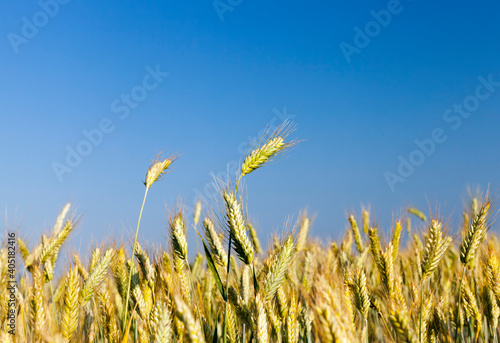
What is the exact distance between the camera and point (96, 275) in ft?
8.32

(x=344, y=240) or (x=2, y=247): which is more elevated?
(x=344, y=240)

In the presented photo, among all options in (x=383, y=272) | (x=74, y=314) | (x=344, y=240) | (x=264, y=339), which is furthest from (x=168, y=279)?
(x=344, y=240)

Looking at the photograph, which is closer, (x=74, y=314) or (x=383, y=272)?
(x=74, y=314)

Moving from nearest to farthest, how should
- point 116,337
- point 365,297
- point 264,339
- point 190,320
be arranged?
point 190,320
point 264,339
point 116,337
point 365,297

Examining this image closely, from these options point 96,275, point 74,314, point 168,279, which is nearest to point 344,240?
point 168,279

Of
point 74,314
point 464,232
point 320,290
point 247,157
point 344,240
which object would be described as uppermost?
point 344,240

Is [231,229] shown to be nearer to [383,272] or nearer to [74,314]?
[74,314]

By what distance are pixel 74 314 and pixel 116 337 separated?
312 millimetres

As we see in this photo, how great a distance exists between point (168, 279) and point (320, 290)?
1.55 m

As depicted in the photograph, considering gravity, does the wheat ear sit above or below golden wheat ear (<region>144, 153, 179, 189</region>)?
below

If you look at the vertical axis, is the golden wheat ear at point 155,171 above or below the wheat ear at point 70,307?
above

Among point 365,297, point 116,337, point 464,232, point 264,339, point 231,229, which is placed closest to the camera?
point 264,339

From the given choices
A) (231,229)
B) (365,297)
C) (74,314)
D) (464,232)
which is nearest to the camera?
(231,229)

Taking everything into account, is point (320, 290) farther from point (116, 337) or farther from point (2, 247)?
point (2, 247)
